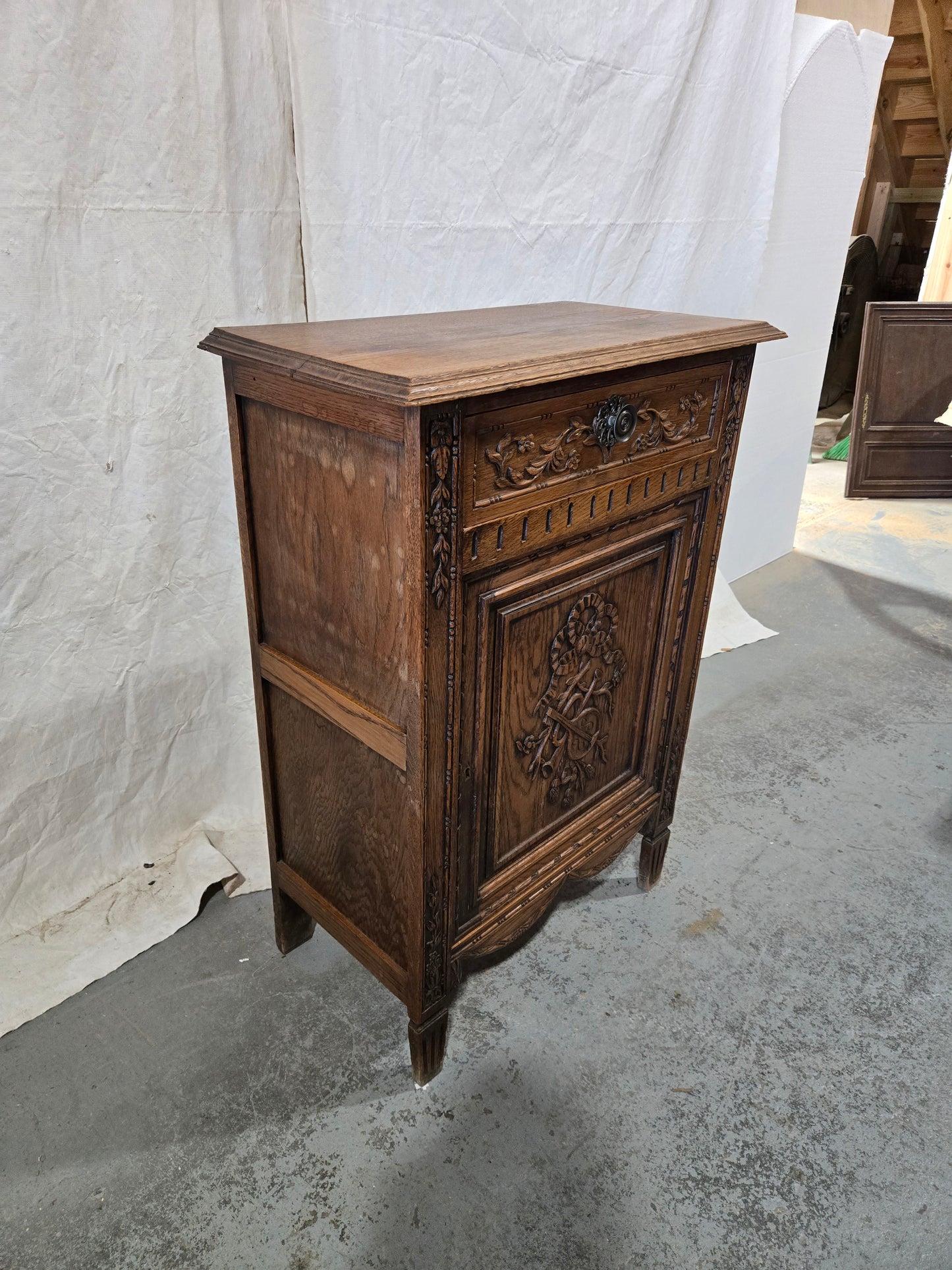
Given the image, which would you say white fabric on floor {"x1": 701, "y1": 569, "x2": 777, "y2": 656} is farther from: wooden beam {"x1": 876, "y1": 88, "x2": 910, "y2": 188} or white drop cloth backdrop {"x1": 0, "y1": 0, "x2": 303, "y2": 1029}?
wooden beam {"x1": 876, "y1": 88, "x2": 910, "y2": 188}

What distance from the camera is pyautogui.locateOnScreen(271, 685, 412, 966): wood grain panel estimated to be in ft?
4.21

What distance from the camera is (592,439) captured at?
1195 mm

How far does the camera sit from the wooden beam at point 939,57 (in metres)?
4.80

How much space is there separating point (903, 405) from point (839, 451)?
2.76ft

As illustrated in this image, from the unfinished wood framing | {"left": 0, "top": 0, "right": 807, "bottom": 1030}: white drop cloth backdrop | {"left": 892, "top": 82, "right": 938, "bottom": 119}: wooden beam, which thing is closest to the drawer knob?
{"left": 0, "top": 0, "right": 807, "bottom": 1030}: white drop cloth backdrop

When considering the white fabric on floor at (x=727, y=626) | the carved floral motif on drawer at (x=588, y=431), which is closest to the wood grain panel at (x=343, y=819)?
the carved floral motif on drawer at (x=588, y=431)

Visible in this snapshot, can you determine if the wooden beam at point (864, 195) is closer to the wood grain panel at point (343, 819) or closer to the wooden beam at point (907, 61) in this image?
the wooden beam at point (907, 61)

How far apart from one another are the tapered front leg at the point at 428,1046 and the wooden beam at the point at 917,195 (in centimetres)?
710

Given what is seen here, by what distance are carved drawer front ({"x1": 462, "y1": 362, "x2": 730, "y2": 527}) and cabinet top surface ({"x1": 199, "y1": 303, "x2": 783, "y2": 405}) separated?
5 centimetres

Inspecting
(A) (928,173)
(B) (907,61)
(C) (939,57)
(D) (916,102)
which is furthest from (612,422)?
(A) (928,173)

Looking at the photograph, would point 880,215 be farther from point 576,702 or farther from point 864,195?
point 576,702

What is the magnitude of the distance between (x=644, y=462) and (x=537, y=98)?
3.30ft

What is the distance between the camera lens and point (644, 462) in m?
1.31

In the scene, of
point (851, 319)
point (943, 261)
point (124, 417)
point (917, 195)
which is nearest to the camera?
point (124, 417)
